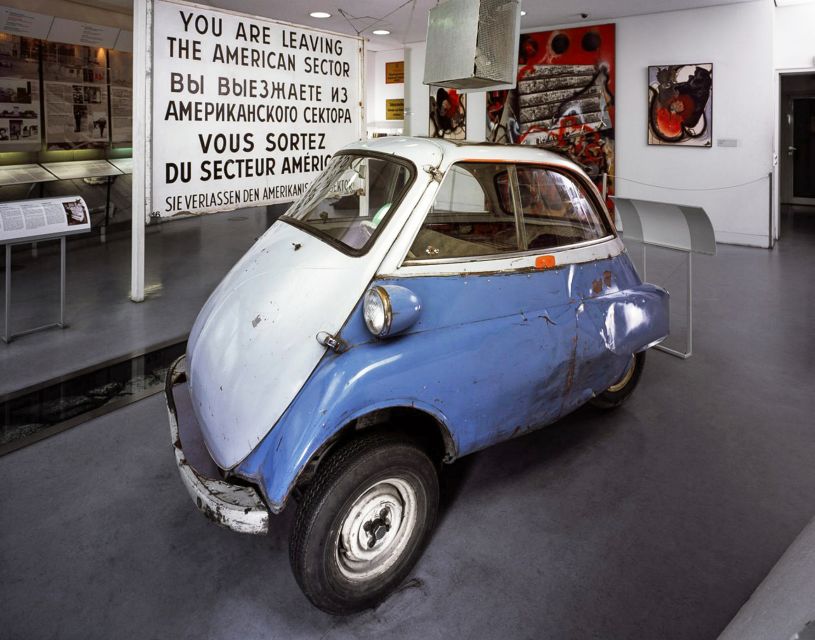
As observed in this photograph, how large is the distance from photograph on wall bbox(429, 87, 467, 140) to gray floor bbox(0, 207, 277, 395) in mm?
4928

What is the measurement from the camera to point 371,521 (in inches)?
81.8

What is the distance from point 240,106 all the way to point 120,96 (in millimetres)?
5566

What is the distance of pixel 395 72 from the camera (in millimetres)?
12773

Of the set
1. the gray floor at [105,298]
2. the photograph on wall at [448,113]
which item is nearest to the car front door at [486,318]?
the gray floor at [105,298]

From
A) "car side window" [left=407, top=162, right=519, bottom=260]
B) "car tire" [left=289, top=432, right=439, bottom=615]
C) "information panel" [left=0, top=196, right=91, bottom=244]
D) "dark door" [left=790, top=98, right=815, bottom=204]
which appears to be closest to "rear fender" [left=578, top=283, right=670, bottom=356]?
"car side window" [left=407, top=162, right=519, bottom=260]

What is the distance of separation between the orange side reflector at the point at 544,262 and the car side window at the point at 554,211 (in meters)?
0.08

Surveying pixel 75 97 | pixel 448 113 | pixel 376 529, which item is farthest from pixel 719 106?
pixel 75 97

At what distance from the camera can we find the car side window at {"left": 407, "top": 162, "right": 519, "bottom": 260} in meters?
2.36

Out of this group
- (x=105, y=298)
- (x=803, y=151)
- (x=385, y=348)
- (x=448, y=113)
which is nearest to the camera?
(x=385, y=348)

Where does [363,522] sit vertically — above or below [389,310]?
below

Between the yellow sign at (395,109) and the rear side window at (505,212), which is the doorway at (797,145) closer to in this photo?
the yellow sign at (395,109)

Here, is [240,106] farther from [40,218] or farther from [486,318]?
[486,318]

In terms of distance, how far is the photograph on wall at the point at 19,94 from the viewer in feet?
27.1

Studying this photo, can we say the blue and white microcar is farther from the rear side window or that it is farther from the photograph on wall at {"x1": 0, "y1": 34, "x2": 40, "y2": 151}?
the photograph on wall at {"x1": 0, "y1": 34, "x2": 40, "y2": 151}
